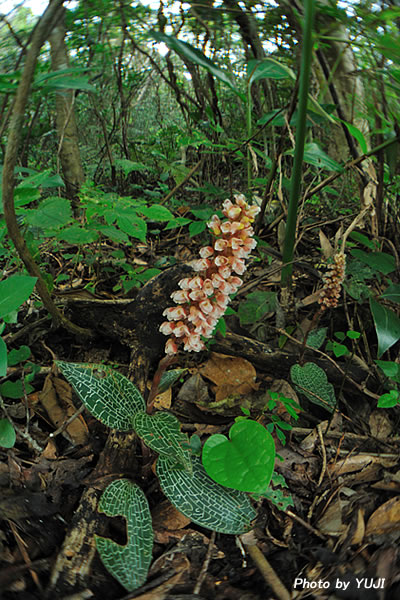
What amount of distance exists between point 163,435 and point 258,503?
17.3 inches

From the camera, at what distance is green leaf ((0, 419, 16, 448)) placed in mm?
1311

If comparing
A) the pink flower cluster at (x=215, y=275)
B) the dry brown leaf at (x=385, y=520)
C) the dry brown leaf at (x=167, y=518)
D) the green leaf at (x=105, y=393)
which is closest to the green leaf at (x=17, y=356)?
the green leaf at (x=105, y=393)

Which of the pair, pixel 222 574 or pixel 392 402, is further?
pixel 392 402

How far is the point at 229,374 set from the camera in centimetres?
188

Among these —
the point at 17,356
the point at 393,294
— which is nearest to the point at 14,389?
the point at 17,356

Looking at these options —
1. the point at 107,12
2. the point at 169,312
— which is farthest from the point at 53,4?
the point at 107,12

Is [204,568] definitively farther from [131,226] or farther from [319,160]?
[319,160]

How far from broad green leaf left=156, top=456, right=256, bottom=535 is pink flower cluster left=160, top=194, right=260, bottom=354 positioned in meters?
0.40

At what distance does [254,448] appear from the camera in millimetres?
1187

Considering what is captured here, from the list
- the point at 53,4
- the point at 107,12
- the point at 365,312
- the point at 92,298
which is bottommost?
the point at 365,312

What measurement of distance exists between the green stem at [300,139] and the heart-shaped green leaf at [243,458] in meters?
0.87

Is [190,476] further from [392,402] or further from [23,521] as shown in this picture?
[392,402]

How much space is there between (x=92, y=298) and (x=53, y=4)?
4.06 ft

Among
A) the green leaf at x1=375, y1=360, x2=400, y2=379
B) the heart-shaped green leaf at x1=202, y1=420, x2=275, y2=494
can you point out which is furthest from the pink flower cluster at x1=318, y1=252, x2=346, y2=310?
the heart-shaped green leaf at x1=202, y1=420, x2=275, y2=494
